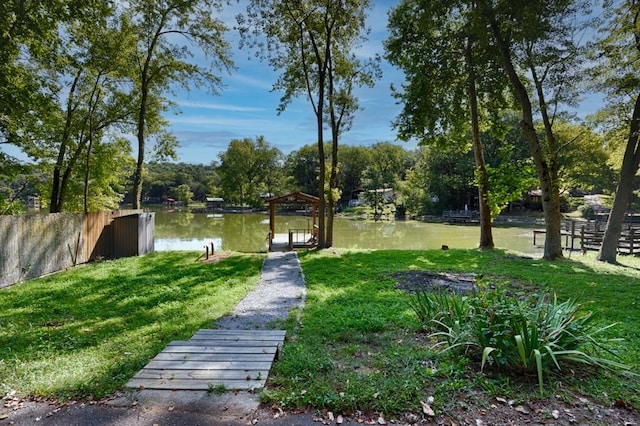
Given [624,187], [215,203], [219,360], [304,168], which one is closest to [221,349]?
[219,360]

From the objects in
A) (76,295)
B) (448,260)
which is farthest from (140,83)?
(448,260)

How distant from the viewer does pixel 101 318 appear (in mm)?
4996

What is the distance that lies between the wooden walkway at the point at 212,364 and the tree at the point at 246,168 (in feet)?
149

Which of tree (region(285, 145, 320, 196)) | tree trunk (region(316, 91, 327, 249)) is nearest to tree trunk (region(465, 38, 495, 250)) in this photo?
tree trunk (region(316, 91, 327, 249))

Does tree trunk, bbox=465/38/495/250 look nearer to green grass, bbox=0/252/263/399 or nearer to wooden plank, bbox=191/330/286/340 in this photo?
green grass, bbox=0/252/263/399

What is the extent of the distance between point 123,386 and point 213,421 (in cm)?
90

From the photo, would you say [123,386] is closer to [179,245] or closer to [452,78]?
[452,78]

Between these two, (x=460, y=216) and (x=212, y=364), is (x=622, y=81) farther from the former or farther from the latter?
(x=460, y=216)

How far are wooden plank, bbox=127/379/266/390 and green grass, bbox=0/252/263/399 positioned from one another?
21cm

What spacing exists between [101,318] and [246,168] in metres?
45.4

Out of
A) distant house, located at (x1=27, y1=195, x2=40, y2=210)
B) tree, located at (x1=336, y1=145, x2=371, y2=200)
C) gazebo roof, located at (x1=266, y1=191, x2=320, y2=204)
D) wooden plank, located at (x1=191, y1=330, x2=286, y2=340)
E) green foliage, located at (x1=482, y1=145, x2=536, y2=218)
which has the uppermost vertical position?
tree, located at (x1=336, y1=145, x2=371, y2=200)

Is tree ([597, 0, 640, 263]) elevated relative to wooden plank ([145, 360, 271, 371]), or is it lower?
elevated

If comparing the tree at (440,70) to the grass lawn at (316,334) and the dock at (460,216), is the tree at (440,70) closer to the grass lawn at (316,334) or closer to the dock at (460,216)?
the grass lawn at (316,334)

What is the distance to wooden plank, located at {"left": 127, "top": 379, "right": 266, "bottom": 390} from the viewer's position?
→ 2.69m
